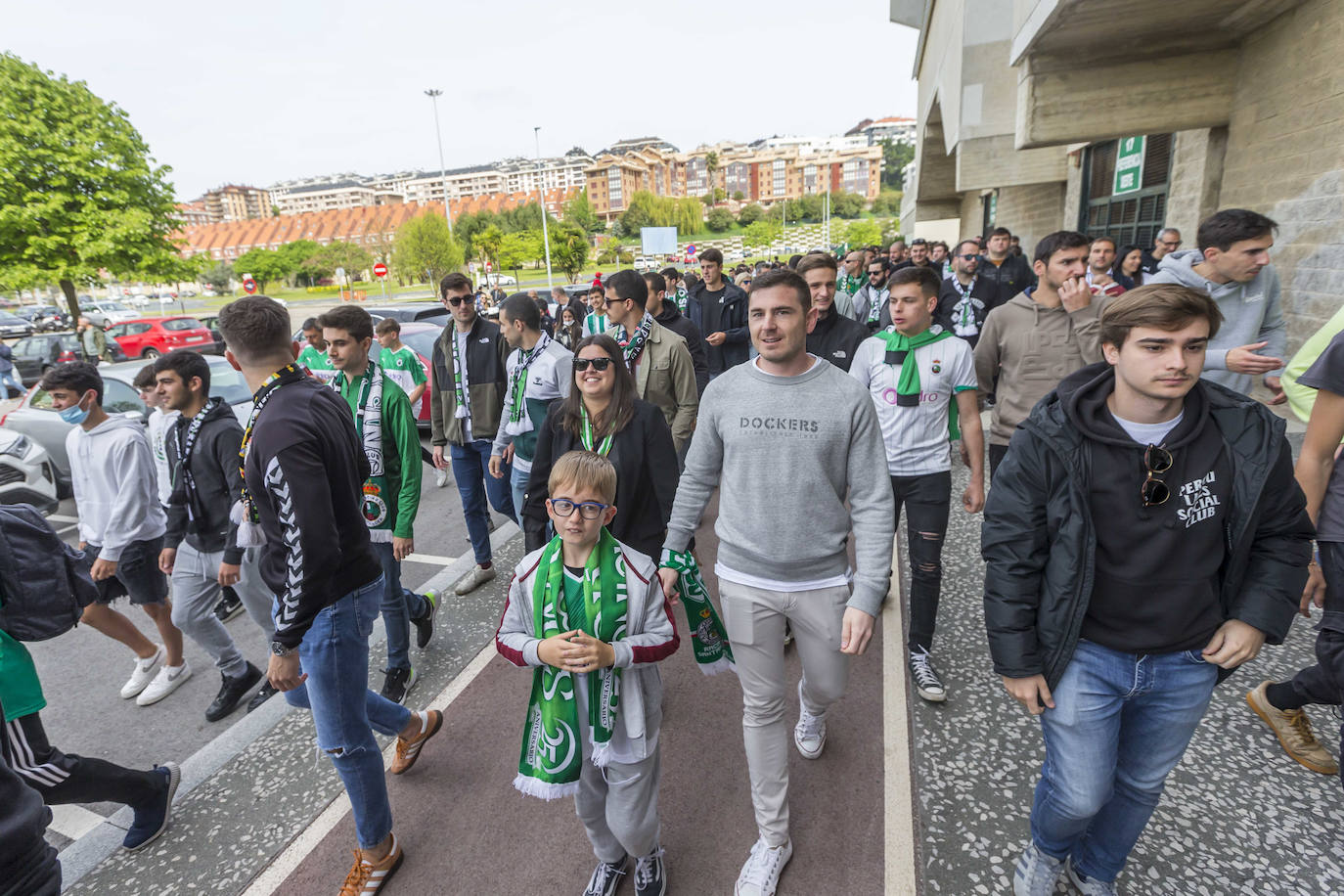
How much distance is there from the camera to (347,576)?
8.34ft

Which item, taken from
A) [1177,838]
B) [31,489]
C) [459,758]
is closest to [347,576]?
[459,758]

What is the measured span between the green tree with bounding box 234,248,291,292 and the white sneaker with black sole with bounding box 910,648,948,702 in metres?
90.7

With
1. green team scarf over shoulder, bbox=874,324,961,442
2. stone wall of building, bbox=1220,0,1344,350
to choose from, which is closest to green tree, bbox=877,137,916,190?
stone wall of building, bbox=1220,0,1344,350

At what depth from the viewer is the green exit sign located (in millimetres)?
11406

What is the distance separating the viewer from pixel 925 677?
357 centimetres

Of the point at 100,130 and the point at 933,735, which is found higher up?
the point at 100,130

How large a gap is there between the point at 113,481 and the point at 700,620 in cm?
373

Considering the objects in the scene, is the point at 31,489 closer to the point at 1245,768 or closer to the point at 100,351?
the point at 1245,768

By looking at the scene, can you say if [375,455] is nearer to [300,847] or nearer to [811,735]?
[300,847]

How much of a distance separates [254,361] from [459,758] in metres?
2.14

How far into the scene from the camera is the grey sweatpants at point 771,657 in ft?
8.23

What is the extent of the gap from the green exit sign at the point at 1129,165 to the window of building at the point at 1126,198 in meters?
0.11

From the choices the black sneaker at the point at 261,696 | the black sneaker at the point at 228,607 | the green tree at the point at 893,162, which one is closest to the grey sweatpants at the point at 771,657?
the black sneaker at the point at 261,696

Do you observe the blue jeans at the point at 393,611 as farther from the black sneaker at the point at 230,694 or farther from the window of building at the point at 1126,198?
the window of building at the point at 1126,198
